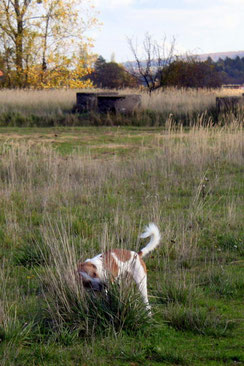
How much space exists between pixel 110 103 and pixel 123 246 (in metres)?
13.0

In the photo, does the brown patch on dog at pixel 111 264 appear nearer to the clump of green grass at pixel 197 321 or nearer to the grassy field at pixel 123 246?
the grassy field at pixel 123 246

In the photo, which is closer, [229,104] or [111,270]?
[111,270]

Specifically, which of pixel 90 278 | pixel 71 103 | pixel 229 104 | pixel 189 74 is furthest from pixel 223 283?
pixel 189 74

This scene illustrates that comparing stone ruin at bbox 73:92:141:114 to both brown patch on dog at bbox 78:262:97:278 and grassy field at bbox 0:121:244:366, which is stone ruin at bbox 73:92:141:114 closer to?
grassy field at bbox 0:121:244:366

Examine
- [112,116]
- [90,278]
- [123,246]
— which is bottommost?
[123,246]

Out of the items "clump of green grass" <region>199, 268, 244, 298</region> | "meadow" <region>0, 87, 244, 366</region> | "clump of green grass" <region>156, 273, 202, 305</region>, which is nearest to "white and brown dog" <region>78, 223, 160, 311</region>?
"meadow" <region>0, 87, 244, 366</region>

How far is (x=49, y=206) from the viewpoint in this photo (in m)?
7.48

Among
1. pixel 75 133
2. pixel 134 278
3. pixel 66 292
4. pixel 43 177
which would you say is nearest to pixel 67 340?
pixel 66 292

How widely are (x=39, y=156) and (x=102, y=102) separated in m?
7.97

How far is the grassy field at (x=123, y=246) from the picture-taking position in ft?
12.3

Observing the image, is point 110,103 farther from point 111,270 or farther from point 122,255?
point 111,270

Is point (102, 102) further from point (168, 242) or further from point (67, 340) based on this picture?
point (67, 340)

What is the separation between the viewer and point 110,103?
18.1m

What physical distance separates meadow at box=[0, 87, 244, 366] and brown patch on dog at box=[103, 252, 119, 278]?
0.18 meters
